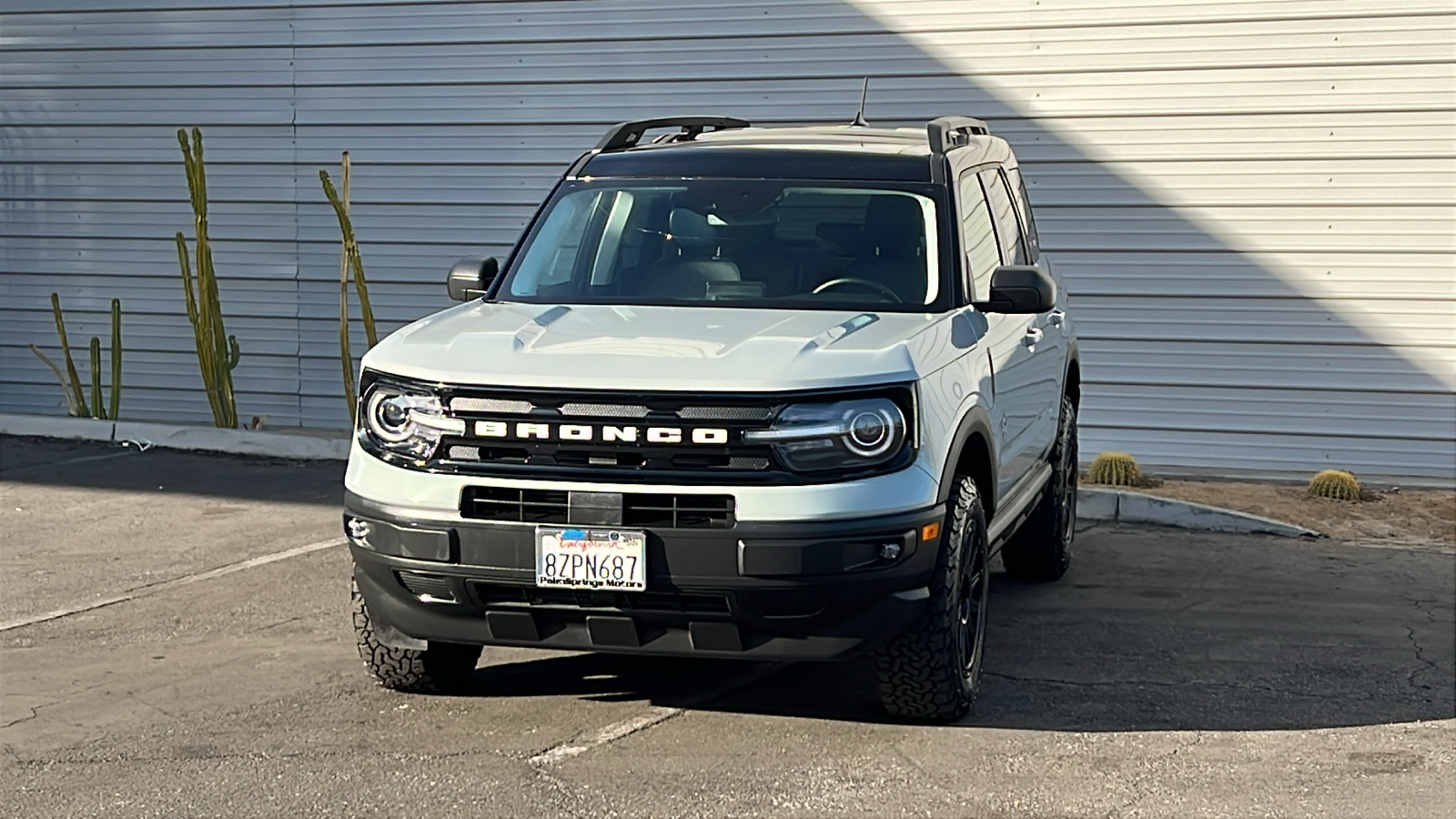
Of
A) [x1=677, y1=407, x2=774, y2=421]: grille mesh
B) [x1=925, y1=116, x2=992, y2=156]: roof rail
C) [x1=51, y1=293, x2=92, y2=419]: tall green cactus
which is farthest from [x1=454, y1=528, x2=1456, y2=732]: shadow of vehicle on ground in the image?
[x1=51, y1=293, x2=92, y2=419]: tall green cactus

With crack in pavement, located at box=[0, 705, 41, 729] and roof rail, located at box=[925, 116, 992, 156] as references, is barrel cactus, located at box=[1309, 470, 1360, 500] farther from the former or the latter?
crack in pavement, located at box=[0, 705, 41, 729]

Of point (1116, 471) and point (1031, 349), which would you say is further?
point (1116, 471)

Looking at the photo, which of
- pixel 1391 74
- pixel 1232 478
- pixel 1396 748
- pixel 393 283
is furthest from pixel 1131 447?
pixel 1396 748

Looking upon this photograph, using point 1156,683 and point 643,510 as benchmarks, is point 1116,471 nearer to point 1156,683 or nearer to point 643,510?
point 1156,683

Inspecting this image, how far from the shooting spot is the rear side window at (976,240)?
21.6 feet

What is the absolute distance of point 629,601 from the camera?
17.3 ft

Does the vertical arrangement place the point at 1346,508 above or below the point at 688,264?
below

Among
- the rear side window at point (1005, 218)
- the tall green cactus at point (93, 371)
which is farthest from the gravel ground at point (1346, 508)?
the tall green cactus at point (93, 371)

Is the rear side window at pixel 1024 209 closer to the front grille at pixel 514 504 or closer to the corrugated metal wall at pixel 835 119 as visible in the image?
the corrugated metal wall at pixel 835 119

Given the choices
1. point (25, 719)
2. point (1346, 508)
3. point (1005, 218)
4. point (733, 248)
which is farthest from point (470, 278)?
point (1346, 508)

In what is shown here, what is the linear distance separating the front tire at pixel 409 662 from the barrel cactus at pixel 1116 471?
17.2 feet

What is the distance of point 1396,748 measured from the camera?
5.64 m

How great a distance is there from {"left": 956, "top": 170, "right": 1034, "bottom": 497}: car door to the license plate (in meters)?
1.59

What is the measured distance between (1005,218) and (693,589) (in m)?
2.97
